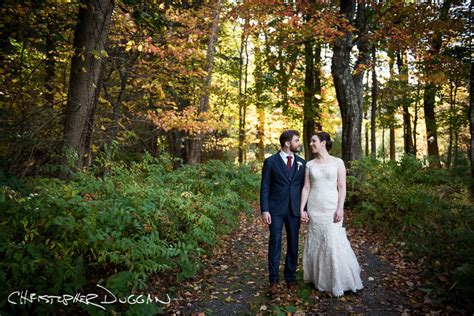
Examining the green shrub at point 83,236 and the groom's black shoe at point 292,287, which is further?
the groom's black shoe at point 292,287

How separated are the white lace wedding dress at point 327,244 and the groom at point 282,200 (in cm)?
25

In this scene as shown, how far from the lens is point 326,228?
489cm

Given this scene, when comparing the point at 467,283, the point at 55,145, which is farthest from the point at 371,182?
the point at 55,145

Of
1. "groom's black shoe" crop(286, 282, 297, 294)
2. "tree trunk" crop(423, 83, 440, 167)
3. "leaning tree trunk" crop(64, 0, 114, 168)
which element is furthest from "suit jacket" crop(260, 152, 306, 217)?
"tree trunk" crop(423, 83, 440, 167)

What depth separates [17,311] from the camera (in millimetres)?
3211

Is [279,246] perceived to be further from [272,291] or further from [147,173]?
[147,173]

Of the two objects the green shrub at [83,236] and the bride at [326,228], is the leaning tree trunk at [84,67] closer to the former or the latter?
the green shrub at [83,236]

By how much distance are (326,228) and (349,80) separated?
658cm

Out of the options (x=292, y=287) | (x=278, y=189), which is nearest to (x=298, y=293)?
(x=292, y=287)

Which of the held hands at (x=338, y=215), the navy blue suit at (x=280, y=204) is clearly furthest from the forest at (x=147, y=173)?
the held hands at (x=338, y=215)

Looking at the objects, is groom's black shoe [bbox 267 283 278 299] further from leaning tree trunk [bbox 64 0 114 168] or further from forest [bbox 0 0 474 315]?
leaning tree trunk [bbox 64 0 114 168]

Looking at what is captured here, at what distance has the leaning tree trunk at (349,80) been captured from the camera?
9.98 meters

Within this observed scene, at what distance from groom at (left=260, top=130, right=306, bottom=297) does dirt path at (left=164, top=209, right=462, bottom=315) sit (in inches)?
14.6

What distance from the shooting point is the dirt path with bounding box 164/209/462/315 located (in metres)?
4.39
